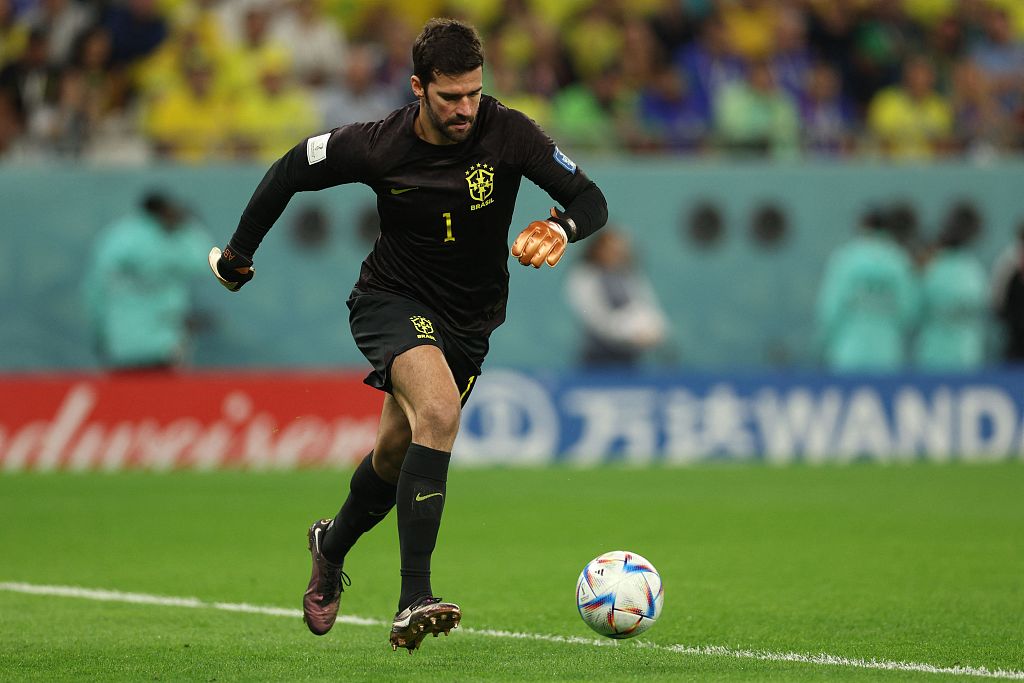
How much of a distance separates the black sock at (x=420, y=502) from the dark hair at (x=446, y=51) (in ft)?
4.64

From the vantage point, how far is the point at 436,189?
666cm

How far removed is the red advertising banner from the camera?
16.1 metres

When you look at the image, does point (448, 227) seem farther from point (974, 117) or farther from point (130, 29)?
point (974, 117)

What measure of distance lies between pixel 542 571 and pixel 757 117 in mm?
10299

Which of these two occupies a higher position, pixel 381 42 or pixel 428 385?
pixel 381 42

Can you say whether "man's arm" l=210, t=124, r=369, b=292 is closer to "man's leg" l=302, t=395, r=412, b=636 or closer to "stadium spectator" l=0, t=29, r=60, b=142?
"man's leg" l=302, t=395, r=412, b=636

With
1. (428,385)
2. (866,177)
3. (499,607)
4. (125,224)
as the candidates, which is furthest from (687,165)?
(428,385)

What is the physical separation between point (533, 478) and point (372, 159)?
29.9 ft

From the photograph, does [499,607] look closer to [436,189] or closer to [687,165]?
[436,189]

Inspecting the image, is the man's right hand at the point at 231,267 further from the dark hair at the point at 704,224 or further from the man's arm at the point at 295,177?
the dark hair at the point at 704,224

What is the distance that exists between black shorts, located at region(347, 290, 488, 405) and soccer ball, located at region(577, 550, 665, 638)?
92 centimetres

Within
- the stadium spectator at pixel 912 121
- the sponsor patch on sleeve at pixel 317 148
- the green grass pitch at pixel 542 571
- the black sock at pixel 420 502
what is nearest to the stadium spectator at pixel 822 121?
the stadium spectator at pixel 912 121

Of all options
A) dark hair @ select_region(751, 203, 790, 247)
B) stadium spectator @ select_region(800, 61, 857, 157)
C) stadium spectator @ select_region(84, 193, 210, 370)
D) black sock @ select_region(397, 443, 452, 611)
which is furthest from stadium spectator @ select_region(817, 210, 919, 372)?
black sock @ select_region(397, 443, 452, 611)

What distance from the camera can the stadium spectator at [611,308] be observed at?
1681 cm
